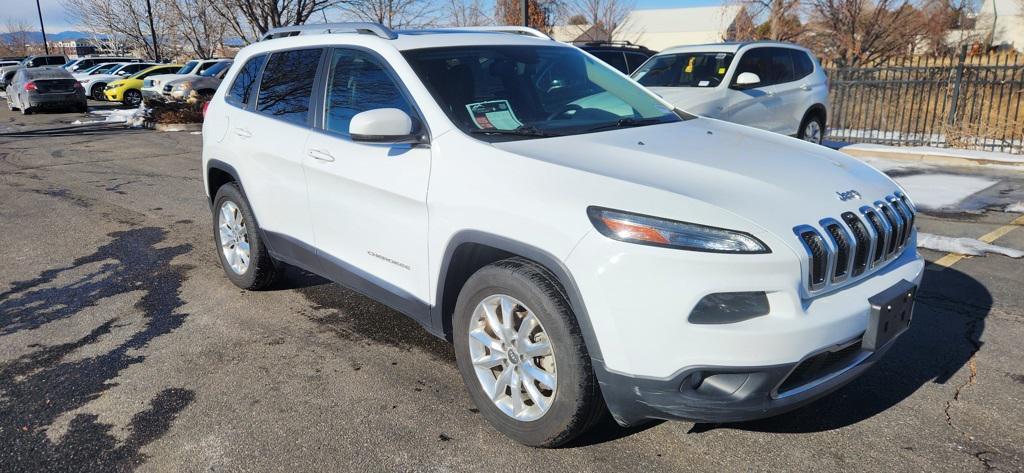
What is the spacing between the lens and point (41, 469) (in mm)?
2947

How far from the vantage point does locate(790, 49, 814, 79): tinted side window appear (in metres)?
10.3

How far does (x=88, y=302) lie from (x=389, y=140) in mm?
3020

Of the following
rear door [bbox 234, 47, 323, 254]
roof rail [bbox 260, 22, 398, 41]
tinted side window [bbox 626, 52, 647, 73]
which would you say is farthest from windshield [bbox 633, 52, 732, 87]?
rear door [bbox 234, 47, 323, 254]

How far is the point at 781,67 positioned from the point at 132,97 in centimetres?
2252

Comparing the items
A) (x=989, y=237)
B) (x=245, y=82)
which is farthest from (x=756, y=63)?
(x=245, y=82)

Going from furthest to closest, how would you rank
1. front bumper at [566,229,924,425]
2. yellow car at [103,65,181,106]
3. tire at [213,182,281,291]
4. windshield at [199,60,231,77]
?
yellow car at [103,65,181,106] < windshield at [199,60,231,77] < tire at [213,182,281,291] < front bumper at [566,229,924,425]

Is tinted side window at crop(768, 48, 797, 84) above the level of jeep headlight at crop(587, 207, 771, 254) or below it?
above

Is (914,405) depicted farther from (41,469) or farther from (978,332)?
(41,469)

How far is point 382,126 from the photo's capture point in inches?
127

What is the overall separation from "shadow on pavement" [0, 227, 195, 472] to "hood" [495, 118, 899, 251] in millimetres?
2114

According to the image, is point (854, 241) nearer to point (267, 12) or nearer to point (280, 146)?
point (280, 146)

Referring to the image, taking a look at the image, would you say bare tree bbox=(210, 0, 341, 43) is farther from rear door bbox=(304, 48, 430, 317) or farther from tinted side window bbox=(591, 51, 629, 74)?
rear door bbox=(304, 48, 430, 317)

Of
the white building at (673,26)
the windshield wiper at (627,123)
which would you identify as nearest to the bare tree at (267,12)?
the windshield wiper at (627,123)

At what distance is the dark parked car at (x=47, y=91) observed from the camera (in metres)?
22.1
